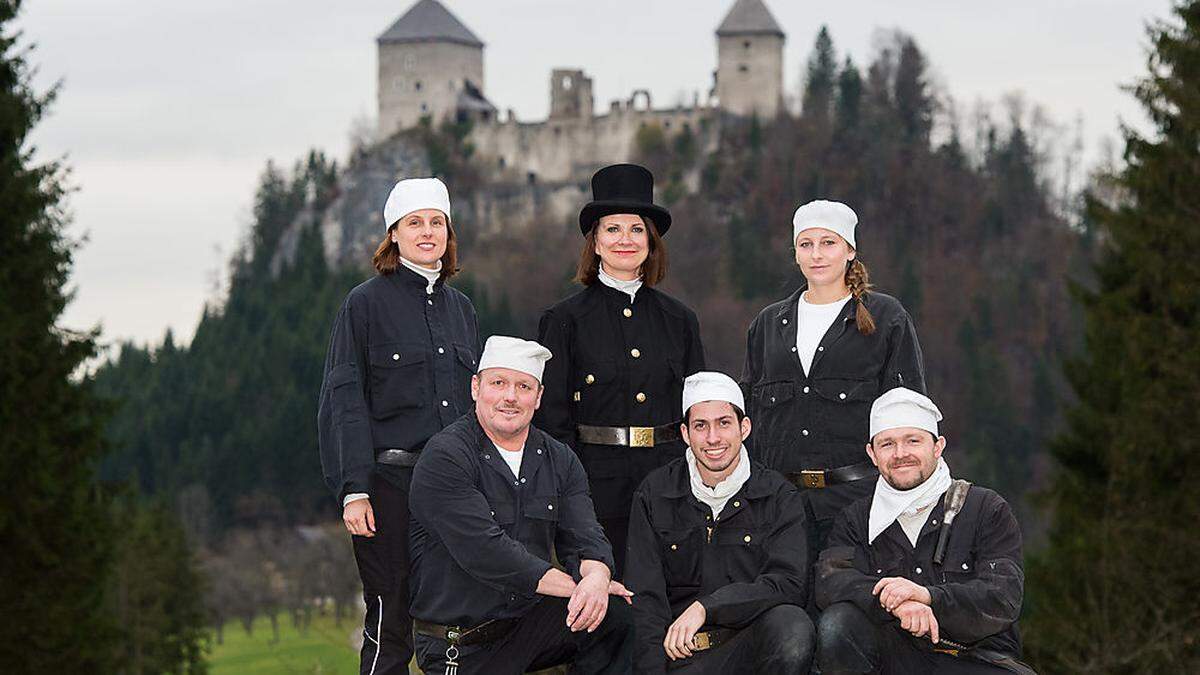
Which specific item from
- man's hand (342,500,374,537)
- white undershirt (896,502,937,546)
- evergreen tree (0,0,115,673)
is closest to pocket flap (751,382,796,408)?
white undershirt (896,502,937,546)

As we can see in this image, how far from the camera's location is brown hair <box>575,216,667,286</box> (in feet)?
24.9

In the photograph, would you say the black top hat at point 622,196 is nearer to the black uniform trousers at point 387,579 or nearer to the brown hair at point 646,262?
the brown hair at point 646,262

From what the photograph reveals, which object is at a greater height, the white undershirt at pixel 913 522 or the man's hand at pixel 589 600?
the white undershirt at pixel 913 522

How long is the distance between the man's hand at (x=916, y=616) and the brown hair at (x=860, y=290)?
115 centimetres

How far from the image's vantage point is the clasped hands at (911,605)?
6668 mm

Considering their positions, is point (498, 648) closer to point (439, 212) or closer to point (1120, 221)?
point (439, 212)

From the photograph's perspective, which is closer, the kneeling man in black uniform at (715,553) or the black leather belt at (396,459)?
the kneeling man in black uniform at (715,553)

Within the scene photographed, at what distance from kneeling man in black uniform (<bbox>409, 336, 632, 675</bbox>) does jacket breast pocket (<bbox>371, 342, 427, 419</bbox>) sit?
0.36 m

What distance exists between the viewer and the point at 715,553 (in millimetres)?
7082

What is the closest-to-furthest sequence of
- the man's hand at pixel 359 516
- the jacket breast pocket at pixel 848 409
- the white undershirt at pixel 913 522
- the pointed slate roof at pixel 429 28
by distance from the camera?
the white undershirt at pixel 913 522 < the man's hand at pixel 359 516 < the jacket breast pocket at pixel 848 409 < the pointed slate roof at pixel 429 28

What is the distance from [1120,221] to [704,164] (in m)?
71.5

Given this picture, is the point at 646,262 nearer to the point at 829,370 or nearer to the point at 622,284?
the point at 622,284

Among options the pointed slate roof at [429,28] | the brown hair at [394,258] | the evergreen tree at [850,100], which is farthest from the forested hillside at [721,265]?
the brown hair at [394,258]

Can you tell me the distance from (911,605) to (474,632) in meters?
1.60
